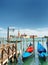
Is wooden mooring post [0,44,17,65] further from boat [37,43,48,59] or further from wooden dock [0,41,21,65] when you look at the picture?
boat [37,43,48,59]

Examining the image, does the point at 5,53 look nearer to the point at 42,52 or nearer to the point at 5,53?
the point at 5,53

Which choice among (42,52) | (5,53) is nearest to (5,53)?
(5,53)

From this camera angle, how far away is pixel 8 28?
992 inches

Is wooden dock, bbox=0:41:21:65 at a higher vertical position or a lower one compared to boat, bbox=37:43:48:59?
higher

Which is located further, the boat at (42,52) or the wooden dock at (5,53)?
the boat at (42,52)

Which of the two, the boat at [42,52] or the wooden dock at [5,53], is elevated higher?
the wooden dock at [5,53]

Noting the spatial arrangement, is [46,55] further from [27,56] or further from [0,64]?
[0,64]

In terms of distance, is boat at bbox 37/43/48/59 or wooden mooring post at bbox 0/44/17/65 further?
boat at bbox 37/43/48/59

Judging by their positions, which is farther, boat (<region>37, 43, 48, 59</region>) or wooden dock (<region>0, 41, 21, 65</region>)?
boat (<region>37, 43, 48, 59</region>)

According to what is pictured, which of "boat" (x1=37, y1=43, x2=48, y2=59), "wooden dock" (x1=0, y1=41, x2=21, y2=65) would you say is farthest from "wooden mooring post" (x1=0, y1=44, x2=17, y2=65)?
"boat" (x1=37, y1=43, x2=48, y2=59)

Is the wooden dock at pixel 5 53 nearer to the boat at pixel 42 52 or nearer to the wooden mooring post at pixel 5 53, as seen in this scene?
the wooden mooring post at pixel 5 53

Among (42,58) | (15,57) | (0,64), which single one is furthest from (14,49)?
(0,64)

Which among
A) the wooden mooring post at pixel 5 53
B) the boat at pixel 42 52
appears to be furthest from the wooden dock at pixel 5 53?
the boat at pixel 42 52

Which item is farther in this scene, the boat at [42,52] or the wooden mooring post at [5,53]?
the boat at [42,52]
